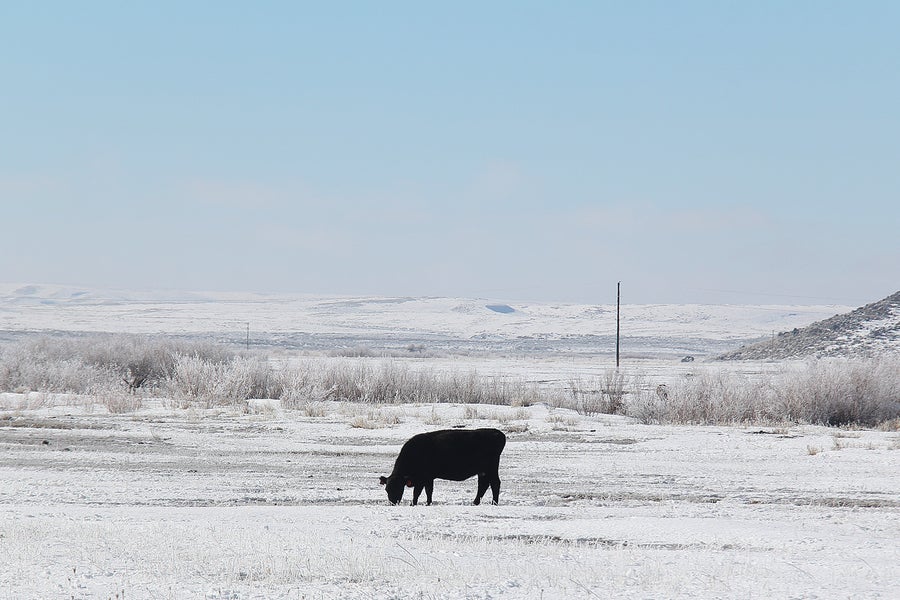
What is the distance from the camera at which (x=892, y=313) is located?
6162cm

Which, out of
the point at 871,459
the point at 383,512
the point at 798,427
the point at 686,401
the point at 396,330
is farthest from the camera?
the point at 396,330

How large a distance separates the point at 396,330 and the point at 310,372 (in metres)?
145

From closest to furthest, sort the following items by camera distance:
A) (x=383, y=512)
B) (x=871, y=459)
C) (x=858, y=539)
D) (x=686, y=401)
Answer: (x=858, y=539) → (x=383, y=512) → (x=871, y=459) → (x=686, y=401)

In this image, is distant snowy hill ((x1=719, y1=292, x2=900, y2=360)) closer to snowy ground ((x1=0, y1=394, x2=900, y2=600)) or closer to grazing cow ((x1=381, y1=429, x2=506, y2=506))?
snowy ground ((x1=0, y1=394, x2=900, y2=600))

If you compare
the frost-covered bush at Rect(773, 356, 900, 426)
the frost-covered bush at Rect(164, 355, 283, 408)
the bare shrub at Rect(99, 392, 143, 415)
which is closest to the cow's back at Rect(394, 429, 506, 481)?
the frost-covered bush at Rect(773, 356, 900, 426)

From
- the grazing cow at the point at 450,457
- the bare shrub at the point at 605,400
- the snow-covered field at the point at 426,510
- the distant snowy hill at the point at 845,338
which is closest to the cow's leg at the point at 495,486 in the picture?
the grazing cow at the point at 450,457

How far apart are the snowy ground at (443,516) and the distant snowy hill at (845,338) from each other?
37023 mm

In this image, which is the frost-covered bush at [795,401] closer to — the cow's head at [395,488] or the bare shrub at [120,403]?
the bare shrub at [120,403]

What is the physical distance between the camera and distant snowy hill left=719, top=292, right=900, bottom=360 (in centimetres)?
5556

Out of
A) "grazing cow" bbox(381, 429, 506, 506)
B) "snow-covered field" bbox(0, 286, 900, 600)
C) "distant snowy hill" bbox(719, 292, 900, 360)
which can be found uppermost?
"distant snowy hill" bbox(719, 292, 900, 360)

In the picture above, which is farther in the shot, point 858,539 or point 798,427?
point 798,427

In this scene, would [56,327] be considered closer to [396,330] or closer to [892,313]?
[396,330]

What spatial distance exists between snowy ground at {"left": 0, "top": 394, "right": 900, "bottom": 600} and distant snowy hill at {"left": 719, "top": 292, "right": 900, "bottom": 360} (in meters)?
37.0

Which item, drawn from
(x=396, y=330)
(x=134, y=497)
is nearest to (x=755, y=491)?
(x=134, y=497)
